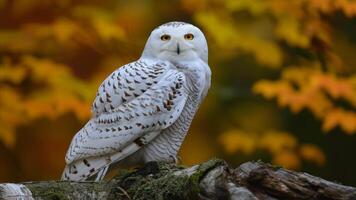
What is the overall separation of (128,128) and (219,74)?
3.32 metres

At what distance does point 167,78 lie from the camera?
3.35 meters

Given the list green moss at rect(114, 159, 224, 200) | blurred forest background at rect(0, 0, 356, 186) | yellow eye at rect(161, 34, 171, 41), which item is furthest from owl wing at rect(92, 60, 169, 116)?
blurred forest background at rect(0, 0, 356, 186)

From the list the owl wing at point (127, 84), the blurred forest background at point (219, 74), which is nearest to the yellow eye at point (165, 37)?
the owl wing at point (127, 84)

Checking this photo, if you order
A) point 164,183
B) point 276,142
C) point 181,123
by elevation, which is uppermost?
point 181,123

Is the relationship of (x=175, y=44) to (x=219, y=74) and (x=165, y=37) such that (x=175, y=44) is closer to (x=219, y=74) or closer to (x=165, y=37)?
(x=165, y=37)

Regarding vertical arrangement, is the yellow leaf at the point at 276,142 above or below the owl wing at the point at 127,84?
below

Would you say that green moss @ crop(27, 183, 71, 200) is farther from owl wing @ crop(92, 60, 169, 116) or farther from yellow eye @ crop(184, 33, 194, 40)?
yellow eye @ crop(184, 33, 194, 40)

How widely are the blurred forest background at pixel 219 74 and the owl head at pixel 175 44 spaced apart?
1999 millimetres

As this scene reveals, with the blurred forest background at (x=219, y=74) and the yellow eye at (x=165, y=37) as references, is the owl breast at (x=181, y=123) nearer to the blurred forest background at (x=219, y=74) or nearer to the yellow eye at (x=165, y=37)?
the yellow eye at (x=165, y=37)

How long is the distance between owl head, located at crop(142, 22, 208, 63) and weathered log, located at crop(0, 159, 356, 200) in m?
0.79

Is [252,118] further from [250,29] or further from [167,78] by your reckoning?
[167,78]

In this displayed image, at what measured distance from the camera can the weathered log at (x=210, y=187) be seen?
2490mm

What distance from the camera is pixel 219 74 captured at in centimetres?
657

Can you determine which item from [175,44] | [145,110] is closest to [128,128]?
[145,110]
